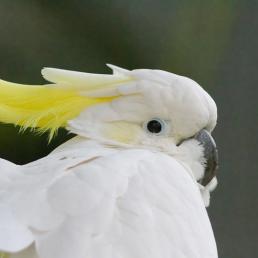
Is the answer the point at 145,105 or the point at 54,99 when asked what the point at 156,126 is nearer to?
the point at 145,105

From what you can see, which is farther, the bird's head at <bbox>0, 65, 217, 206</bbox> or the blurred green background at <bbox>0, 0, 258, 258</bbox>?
the blurred green background at <bbox>0, 0, 258, 258</bbox>

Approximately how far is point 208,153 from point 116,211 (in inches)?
20.1

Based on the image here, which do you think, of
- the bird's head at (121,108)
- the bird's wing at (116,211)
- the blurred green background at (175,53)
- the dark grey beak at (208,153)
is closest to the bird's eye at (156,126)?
the bird's head at (121,108)

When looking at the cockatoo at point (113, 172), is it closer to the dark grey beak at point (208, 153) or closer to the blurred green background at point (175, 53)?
the dark grey beak at point (208, 153)

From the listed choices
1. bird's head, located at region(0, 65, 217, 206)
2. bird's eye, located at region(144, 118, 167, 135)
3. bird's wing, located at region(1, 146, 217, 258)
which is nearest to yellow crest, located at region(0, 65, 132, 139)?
bird's head, located at region(0, 65, 217, 206)

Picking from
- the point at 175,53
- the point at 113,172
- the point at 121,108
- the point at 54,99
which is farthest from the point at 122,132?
the point at 175,53

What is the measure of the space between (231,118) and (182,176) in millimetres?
1614

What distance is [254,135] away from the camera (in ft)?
9.80

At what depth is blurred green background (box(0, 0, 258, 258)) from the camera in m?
2.72

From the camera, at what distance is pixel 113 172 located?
50.9 inches

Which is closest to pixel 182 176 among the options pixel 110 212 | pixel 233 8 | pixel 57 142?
pixel 110 212

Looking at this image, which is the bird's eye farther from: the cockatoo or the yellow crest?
the yellow crest

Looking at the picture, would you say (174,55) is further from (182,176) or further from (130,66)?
(182,176)

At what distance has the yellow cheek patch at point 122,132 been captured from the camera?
160cm
